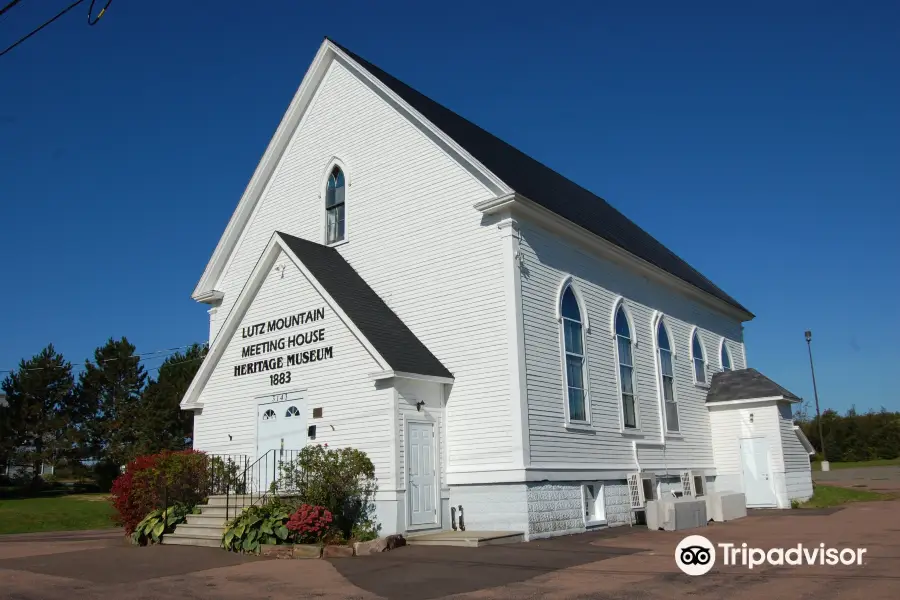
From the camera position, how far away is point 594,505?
18.1 metres

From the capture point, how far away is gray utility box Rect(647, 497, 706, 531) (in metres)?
17.3

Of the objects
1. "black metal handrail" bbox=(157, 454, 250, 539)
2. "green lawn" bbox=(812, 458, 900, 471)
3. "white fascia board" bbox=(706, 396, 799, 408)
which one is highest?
"white fascia board" bbox=(706, 396, 799, 408)

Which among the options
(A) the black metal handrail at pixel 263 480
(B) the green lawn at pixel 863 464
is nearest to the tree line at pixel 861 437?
(B) the green lawn at pixel 863 464

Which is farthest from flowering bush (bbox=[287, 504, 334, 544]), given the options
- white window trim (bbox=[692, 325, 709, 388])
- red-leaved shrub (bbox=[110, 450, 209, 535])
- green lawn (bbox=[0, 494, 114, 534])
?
white window trim (bbox=[692, 325, 709, 388])

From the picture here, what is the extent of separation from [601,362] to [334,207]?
332 inches

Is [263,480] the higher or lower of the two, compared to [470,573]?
higher

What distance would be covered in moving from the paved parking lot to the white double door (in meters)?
3.18

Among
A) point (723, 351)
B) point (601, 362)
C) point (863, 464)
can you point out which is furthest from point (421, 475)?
point (863, 464)

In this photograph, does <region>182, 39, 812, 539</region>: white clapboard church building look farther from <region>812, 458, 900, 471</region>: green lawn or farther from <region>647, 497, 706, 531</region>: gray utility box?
<region>812, 458, 900, 471</region>: green lawn

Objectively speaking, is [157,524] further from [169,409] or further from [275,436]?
[169,409]

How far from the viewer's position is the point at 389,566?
39.3 feet

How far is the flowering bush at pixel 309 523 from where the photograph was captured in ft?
45.3

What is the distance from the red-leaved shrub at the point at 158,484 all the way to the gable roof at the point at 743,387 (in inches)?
678

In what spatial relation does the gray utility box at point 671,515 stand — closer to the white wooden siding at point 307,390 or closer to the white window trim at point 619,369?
the white window trim at point 619,369
